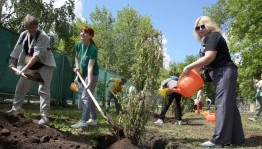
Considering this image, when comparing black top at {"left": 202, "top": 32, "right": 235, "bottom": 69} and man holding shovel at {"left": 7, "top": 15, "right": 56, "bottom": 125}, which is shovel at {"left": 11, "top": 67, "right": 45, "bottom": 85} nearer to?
man holding shovel at {"left": 7, "top": 15, "right": 56, "bottom": 125}

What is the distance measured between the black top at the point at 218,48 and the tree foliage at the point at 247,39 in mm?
16894

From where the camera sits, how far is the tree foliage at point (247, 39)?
2123 centimetres

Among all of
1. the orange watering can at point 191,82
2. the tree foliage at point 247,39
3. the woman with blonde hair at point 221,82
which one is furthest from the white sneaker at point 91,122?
the tree foliage at point 247,39

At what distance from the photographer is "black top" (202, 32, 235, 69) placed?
4328 millimetres

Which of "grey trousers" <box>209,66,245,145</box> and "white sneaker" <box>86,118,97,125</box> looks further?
"white sneaker" <box>86,118,97,125</box>

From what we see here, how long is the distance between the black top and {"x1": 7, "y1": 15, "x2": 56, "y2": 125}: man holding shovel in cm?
240

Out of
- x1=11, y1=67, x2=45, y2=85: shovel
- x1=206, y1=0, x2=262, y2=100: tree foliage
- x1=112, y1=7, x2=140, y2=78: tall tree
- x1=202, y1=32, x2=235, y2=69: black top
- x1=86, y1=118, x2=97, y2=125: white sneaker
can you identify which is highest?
x1=112, y1=7, x2=140, y2=78: tall tree

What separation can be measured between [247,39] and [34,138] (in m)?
20.4

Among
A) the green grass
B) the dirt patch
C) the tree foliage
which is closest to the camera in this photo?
the dirt patch

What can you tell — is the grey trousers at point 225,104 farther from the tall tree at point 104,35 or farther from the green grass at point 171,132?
the tall tree at point 104,35

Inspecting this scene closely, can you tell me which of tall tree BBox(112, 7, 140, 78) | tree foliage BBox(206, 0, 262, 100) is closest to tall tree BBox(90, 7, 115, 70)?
tall tree BBox(112, 7, 140, 78)

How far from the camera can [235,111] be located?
179 inches

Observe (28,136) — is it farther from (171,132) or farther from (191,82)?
(171,132)

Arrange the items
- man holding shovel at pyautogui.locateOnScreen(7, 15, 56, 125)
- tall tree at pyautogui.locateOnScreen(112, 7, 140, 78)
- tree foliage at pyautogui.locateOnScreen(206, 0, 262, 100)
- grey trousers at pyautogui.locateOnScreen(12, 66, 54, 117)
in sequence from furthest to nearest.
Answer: tall tree at pyautogui.locateOnScreen(112, 7, 140, 78) → tree foliage at pyautogui.locateOnScreen(206, 0, 262, 100) → grey trousers at pyautogui.locateOnScreen(12, 66, 54, 117) → man holding shovel at pyautogui.locateOnScreen(7, 15, 56, 125)
